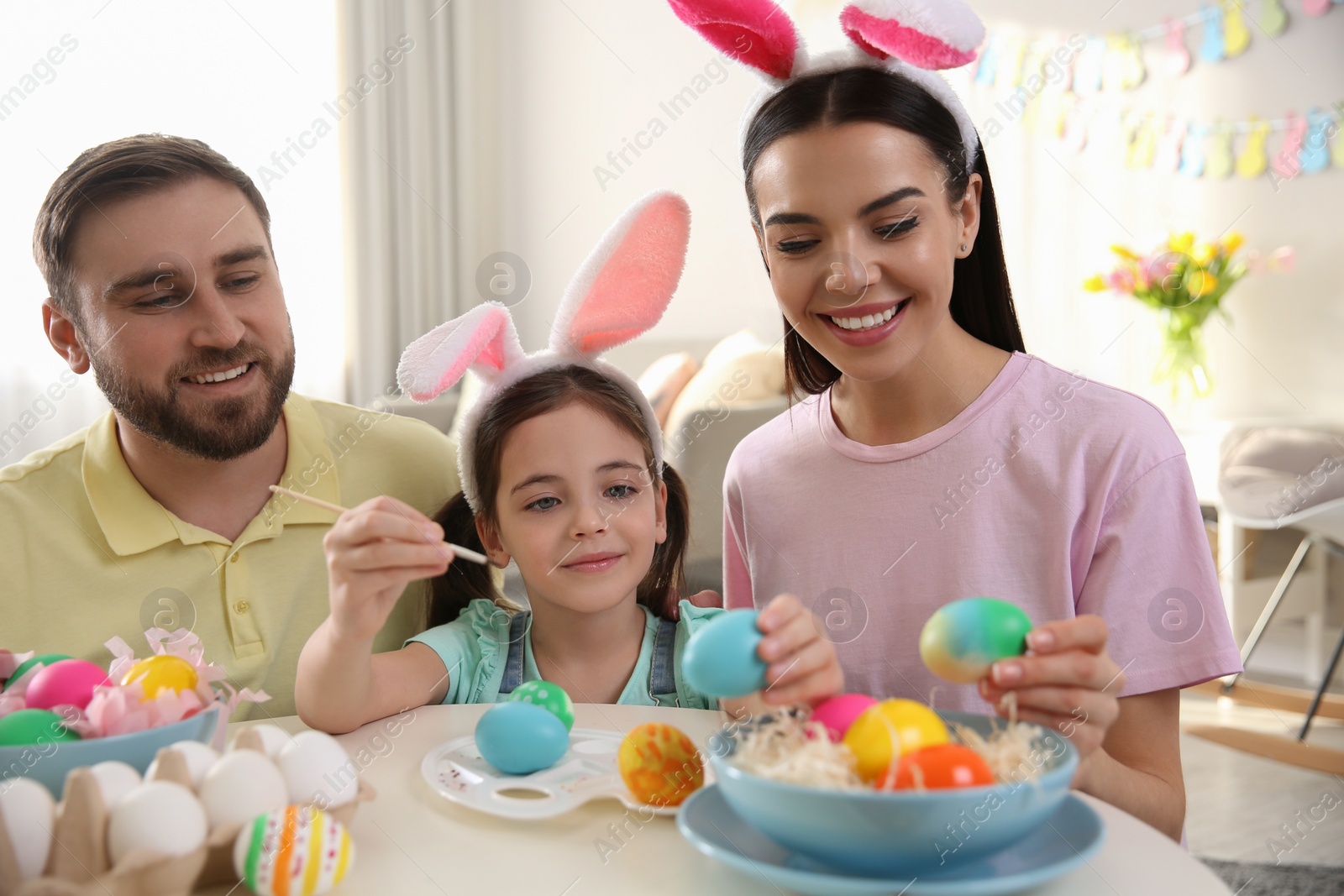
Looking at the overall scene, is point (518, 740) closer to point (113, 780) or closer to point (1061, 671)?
point (113, 780)

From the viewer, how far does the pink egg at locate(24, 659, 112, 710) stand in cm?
78

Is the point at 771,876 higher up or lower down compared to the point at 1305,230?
lower down

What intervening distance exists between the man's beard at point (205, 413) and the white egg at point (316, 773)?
2.13 ft

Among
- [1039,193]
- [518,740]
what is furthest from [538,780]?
[1039,193]

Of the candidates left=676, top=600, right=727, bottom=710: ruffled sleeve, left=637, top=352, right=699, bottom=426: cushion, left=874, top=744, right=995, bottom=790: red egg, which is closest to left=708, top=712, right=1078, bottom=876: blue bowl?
left=874, top=744, right=995, bottom=790: red egg

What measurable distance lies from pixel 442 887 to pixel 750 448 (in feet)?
2.53

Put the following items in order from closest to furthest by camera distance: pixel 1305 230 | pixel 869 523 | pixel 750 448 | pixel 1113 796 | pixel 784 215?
1. pixel 1113 796
2. pixel 784 215
3. pixel 869 523
4. pixel 750 448
5. pixel 1305 230

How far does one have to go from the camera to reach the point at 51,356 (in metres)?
3.64

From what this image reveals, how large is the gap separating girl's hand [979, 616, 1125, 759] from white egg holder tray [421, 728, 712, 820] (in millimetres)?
243

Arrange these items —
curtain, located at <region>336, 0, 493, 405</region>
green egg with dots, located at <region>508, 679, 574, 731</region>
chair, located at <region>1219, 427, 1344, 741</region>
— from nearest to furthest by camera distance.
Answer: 1. green egg with dots, located at <region>508, 679, 574, 731</region>
2. chair, located at <region>1219, 427, 1344, 741</region>
3. curtain, located at <region>336, 0, 493, 405</region>

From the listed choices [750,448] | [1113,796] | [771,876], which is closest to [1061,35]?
[750,448]

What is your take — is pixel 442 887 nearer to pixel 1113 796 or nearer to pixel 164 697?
pixel 164 697

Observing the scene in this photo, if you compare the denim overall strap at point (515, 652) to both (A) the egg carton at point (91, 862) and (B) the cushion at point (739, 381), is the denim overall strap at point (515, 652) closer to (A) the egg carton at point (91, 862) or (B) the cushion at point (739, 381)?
(A) the egg carton at point (91, 862)

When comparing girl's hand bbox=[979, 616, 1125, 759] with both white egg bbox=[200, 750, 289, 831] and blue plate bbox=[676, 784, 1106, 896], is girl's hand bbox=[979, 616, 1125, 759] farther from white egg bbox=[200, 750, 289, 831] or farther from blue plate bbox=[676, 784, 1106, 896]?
white egg bbox=[200, 750, 289, 831]
